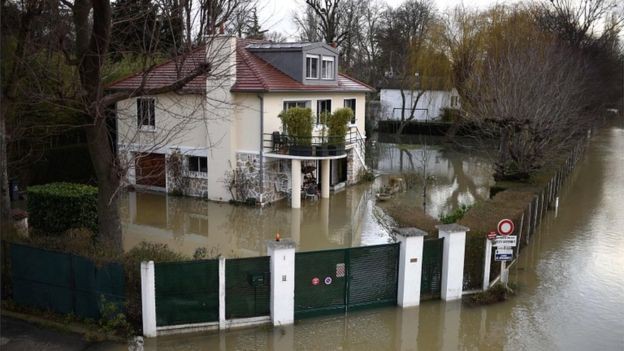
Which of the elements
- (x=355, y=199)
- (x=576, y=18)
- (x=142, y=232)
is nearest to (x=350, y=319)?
(x=142, y=232)

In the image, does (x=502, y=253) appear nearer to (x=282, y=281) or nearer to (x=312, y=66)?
(x=282, y=281)

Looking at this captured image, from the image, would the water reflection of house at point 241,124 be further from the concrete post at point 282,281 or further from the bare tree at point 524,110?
the concrete post at point 282,281

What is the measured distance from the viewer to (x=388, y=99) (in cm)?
5494

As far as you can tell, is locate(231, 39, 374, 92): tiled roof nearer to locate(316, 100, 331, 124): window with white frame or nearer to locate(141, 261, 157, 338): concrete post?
locate(316, 100, 331, 124): window with white frame

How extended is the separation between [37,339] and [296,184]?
1269 centimetres

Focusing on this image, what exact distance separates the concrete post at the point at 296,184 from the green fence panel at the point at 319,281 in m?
10.4

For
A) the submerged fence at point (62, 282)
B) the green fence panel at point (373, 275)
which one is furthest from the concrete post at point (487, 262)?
the submerged fence at point (62, 282)

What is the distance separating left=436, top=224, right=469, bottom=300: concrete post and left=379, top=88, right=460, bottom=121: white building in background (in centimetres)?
3855

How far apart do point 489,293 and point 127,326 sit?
758cm

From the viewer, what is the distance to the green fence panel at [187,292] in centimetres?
981

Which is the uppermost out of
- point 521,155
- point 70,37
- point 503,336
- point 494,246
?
point 70,37

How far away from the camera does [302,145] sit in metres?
21.2

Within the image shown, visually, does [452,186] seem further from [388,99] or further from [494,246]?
[388,99]

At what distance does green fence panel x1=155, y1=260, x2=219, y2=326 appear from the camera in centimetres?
981
